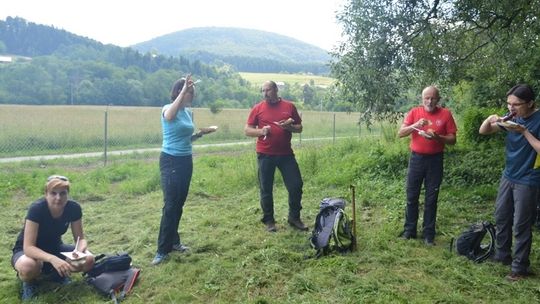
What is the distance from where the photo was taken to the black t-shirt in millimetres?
3795

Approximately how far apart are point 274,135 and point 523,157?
8.42 feet

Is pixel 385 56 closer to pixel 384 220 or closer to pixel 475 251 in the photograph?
pixel 384 220

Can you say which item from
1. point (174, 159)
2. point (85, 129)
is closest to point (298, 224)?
point (174, 159)

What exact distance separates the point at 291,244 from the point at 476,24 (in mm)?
4907

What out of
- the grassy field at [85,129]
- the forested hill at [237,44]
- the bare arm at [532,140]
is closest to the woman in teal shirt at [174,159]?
the bare arm at [532,140]

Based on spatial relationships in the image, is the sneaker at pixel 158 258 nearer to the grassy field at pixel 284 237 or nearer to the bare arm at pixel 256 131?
the grassy field at pixel 284 237

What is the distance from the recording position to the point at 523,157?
3.86 m

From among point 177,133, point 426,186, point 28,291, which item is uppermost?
point 177,133

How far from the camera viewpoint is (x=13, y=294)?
157 inches

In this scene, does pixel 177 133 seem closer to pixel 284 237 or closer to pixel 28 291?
pixel 284 237

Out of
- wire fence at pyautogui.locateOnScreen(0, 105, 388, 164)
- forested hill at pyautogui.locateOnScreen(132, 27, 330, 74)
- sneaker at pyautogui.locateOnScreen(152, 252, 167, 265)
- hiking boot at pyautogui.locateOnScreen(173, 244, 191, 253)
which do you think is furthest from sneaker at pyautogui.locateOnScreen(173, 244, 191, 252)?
forested hill at pyautogui.locateOnScreen(132, 27, 330, 74)

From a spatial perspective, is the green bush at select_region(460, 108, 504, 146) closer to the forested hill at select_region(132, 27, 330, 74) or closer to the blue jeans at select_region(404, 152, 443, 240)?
the blue jeans at select_region(404, 152, 443, 240)

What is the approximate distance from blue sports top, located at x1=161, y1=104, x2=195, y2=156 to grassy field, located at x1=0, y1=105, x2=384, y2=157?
7776 mm

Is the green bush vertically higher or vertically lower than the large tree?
lower
